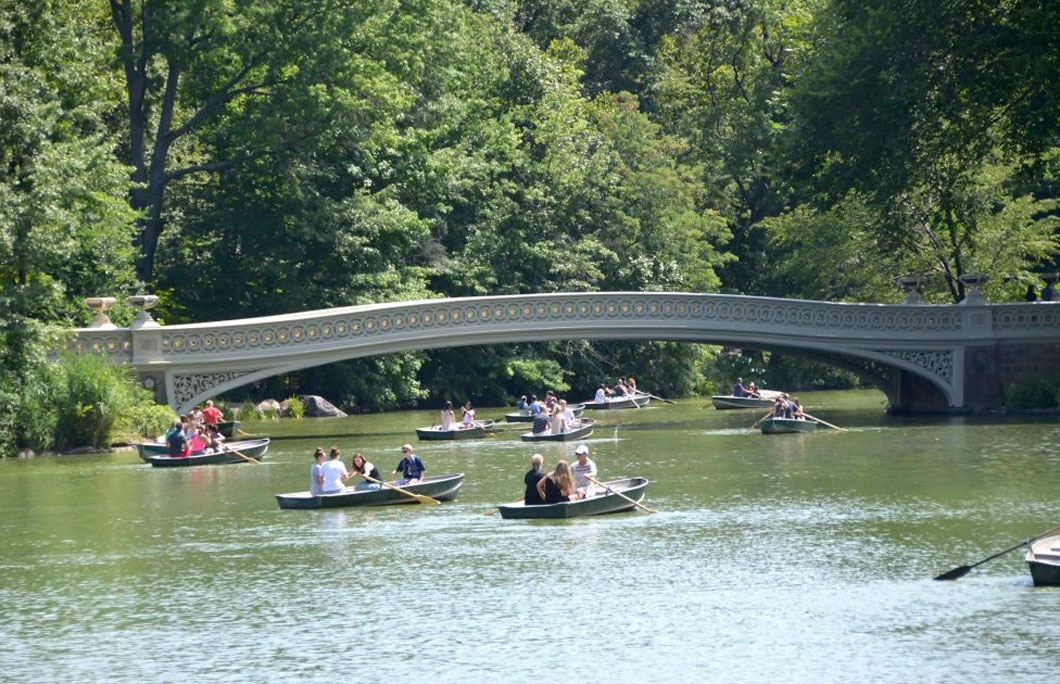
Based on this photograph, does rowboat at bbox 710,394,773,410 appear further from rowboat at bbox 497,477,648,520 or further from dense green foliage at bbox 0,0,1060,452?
rowboat at bbox 497,477,648,520

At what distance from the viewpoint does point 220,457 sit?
40688 millimetres

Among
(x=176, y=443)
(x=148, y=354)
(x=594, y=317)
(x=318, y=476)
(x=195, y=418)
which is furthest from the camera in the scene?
(x=594, y=317)

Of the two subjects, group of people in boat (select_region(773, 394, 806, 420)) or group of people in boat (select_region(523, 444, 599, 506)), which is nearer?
group of people in boat (select_region(523, 444, 599, 506))

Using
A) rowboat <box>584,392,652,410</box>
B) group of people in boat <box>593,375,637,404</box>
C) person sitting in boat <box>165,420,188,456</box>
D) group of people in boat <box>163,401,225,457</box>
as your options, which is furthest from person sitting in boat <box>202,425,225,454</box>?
group of people in boat <box>593,375,637,404</box>

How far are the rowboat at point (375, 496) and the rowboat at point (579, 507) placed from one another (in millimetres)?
2191

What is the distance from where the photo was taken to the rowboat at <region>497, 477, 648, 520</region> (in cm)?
2947

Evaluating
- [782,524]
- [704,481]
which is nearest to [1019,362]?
[704,481]

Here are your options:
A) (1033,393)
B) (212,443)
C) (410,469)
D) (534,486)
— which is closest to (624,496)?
(534,486)

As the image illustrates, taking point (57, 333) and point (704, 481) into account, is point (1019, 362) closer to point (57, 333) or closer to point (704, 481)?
point (704, 481)

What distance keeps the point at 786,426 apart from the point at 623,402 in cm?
1415

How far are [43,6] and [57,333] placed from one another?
8.85 meters

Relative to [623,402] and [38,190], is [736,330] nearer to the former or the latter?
[623,402]

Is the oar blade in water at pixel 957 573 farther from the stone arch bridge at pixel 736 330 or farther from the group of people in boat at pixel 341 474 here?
the stone arch bridge at pixel 736 330

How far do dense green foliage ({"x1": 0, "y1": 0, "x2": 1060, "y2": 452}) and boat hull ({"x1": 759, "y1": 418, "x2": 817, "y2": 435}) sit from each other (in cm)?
631
